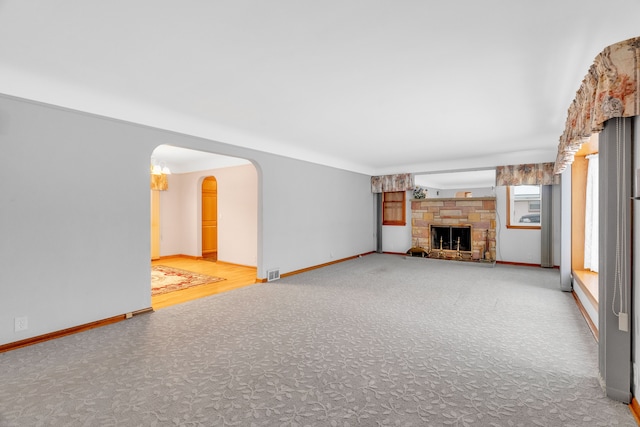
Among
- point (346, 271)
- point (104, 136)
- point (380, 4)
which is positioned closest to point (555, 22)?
point (380, 4)

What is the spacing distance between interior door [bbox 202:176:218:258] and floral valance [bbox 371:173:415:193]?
13.6 ft

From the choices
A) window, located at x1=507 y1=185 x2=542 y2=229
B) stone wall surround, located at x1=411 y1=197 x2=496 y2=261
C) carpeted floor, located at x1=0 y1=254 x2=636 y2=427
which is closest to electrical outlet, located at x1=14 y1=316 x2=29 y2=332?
carpeted floor, located at x1=0 y1=254 x2=636 y2=427

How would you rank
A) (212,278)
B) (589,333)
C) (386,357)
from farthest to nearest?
(212,278)
(589,333)
(386,357)

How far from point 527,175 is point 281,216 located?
4943 millimetres

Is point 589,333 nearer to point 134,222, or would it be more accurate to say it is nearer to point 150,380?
point 150,380

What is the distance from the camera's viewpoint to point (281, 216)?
17.5 feet

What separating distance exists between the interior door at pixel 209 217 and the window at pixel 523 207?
6947 mm

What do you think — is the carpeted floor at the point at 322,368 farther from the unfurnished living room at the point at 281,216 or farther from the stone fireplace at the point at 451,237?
the stone fireplace at the point at 451,237

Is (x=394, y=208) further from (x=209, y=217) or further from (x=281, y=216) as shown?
(x=209, y=217)

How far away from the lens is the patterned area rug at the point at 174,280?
4.66 meters

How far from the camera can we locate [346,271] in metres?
5.87

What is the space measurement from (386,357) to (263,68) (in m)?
2.58

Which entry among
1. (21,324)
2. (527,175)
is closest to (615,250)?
(21,324)

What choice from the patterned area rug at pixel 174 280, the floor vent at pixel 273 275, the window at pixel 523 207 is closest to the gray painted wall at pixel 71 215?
the patterned area rug at pixel 174 280
